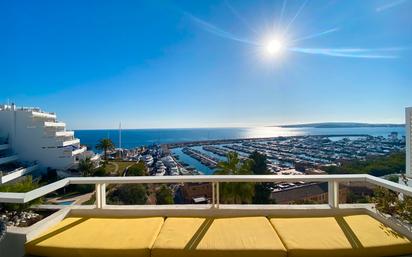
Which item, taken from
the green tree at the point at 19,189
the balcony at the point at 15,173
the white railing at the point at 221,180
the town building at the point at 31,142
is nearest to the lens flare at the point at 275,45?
the white railing at the point at 221,180

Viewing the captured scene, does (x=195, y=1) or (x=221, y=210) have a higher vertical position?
(x=195, y=1)

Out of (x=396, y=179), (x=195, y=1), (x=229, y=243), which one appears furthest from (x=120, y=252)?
(x=195, y=1)

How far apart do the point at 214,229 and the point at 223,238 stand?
208mm

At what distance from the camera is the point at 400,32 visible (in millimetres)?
5074

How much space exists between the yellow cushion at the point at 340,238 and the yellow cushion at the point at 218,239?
0.41ft

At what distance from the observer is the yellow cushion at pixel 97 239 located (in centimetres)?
171

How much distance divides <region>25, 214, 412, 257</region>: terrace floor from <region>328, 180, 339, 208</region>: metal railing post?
25cm

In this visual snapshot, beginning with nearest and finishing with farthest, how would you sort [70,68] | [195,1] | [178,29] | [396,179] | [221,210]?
[221,210]
[396,179]
[195,1]
[178,29]
[70,68]

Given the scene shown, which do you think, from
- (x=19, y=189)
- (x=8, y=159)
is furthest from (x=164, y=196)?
(x=8, y=159)

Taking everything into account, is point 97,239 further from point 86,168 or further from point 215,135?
point 215,135

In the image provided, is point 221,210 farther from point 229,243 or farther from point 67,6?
point 67,6

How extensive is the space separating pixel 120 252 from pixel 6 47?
1922cm

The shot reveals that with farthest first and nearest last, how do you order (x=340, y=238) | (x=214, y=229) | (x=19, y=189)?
1. (x=19, y=189)
2. (x=214, y=229)
3. (x=340, y=238)

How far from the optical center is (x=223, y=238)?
6.04ft
